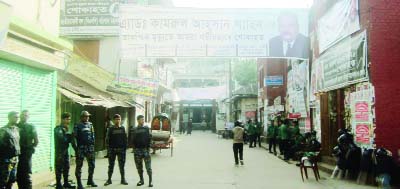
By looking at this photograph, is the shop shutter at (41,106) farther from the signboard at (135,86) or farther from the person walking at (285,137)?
the person walking at (285,137)

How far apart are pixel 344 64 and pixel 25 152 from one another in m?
9.36

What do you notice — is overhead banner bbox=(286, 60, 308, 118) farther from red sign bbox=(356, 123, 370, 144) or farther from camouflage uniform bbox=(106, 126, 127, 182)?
camouflage uniform bbox=(106, 126, 127, 182)

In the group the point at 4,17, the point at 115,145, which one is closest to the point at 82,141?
the point at 115,145

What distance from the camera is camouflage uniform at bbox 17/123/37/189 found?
29.5ft

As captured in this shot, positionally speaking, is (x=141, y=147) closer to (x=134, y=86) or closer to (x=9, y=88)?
(x=9, y=88)

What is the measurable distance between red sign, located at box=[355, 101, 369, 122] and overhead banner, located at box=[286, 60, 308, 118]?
6768 millimetres

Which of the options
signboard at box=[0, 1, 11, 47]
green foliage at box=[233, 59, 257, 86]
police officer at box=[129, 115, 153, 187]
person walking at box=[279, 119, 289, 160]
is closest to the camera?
signboard at box=[0, 1, 11, 47]

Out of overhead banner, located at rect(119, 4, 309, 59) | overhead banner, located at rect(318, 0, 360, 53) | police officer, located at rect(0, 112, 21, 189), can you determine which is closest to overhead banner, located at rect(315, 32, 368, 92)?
overhead banner, located at rect(318, 0, 360, 53)

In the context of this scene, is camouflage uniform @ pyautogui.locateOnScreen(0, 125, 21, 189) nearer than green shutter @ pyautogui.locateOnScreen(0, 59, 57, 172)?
Yes

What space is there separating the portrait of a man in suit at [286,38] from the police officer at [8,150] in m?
8.48

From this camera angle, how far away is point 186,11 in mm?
14516

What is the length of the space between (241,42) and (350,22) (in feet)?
10.8

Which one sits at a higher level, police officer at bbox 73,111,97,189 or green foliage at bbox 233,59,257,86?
green foliage at bbox 233,59,257,86

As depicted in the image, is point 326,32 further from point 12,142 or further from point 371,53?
point 12,142
